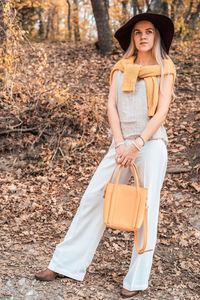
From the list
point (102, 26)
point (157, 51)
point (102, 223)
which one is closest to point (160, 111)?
point (157, 51)

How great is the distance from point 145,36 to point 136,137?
879mm

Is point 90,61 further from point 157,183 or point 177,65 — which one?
point 157,183

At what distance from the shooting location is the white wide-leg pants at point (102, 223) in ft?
9.24

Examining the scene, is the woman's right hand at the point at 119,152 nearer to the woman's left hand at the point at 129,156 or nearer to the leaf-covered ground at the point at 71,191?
the woman's left hand at the point at 129,156

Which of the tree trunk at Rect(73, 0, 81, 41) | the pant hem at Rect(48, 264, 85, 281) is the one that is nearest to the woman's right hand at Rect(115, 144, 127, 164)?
the pant hem at Rect(48, 264, 85, 281)

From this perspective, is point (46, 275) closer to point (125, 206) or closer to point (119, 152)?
point (125, 206)

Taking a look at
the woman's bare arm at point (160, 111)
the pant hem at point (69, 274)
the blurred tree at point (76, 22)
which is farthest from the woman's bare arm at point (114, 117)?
the blurred tree at point (76, 22)

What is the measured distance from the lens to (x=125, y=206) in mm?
2719

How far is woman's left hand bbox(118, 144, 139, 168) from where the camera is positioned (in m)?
2.74

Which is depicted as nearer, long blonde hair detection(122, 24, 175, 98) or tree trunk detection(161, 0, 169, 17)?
long blonde hair detection(122, 24, 175, 98)

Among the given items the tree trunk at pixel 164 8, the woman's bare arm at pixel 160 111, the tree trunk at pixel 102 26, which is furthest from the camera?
the tree trunk at pixel 164 8

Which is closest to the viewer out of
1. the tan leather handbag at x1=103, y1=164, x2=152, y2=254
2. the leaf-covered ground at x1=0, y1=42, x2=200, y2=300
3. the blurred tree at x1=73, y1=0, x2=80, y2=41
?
the tan leather handbag at x1=103, y1=164, x2=152, y2=254

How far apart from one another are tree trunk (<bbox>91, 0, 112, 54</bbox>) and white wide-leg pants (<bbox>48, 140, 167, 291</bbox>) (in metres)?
7.93

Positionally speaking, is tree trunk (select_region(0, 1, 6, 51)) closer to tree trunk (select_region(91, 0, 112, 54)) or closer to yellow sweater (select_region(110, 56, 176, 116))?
tree trunk (select_region(91, 0, 112, 54))
